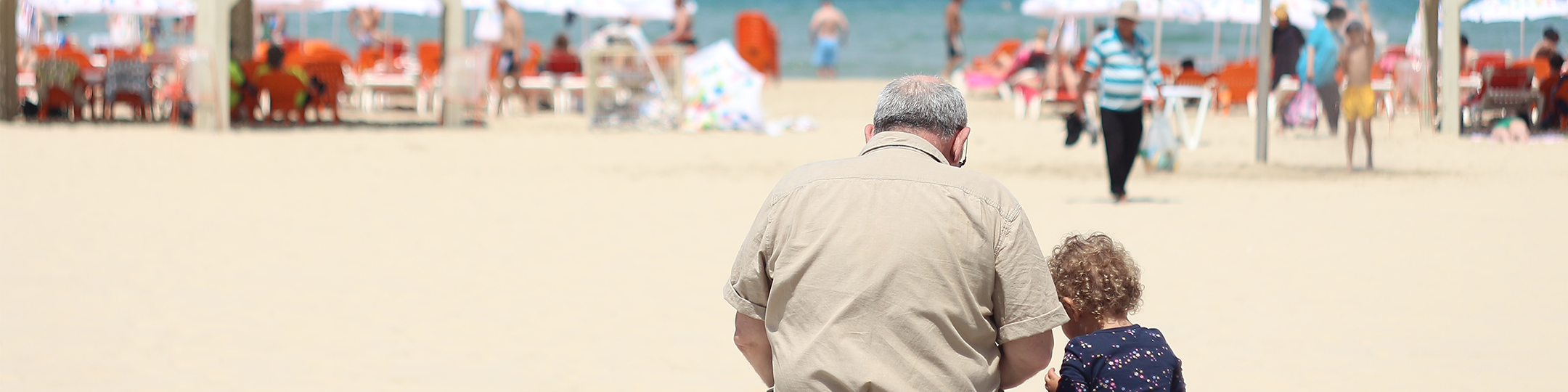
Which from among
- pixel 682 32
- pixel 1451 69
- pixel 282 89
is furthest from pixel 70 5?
pixel 1451 69

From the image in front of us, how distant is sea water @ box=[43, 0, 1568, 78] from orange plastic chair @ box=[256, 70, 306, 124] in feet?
57.2

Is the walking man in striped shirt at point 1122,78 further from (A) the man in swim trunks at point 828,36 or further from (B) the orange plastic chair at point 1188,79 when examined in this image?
(A) the man in swim trunks at point 828,36

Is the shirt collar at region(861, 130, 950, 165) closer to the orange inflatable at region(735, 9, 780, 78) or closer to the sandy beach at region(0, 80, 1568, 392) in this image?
the sandy beach at region(0, 80, 1568, 392)

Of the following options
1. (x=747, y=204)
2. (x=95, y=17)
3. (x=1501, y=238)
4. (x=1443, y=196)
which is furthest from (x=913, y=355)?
(x=95, y=17)

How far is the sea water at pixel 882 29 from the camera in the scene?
3631cm

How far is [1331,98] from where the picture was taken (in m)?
12.9

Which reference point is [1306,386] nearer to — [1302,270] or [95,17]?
[1302,270]

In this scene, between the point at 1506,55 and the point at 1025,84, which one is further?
the point at 1506,55

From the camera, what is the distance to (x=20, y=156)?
438 inches

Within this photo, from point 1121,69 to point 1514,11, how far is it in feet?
40.1

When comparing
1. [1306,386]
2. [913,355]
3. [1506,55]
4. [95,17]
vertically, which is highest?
[95,17]

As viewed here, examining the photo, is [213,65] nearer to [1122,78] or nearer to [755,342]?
[1122,78]

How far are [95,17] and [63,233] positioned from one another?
52721 millimetres

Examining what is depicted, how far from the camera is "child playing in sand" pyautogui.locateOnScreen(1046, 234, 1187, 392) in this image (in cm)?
234
